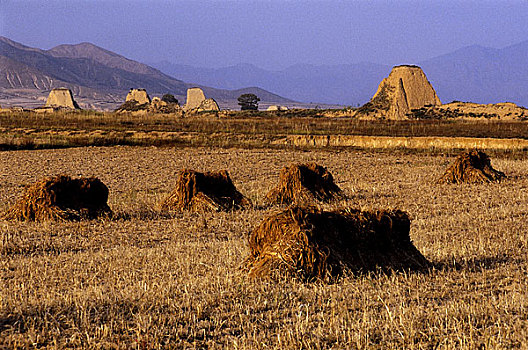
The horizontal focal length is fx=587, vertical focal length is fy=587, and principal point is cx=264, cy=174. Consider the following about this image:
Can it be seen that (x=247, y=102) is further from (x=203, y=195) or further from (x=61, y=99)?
(x=203, y=195)

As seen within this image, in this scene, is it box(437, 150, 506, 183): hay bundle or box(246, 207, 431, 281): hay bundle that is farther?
box(437, 150, 506, 183): hay bundle

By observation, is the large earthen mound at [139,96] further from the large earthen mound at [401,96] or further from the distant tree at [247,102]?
the large earthen mound at [401,96]

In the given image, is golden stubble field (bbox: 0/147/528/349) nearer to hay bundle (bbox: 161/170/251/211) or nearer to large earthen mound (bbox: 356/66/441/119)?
hay bundle (bbox: 161/170/251/211)

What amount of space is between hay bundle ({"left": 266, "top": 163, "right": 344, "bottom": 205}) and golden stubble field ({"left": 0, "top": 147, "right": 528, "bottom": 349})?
5.48 feet

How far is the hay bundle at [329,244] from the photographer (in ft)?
24.5

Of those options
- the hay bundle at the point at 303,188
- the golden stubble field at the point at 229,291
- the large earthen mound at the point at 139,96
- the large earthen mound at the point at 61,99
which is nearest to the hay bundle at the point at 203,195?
the golden stubble field at the point at 229,291

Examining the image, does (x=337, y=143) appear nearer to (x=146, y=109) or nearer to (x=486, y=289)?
(x=486, y=289)

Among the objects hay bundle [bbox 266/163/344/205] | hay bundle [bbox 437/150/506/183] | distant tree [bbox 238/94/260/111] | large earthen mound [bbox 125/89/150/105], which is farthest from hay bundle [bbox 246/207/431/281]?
distant tree [bbox 238/94/260/111]

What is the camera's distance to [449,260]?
8.37 metres

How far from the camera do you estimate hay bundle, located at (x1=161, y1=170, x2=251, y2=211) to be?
46.8 ft

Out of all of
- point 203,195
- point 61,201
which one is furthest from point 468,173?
point 61,201

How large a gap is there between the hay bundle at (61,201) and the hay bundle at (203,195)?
1.78 metres

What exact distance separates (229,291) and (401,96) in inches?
2789

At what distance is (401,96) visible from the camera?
74.3 m
